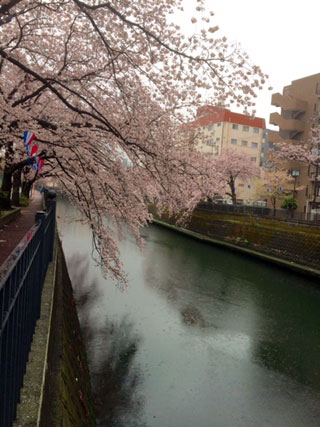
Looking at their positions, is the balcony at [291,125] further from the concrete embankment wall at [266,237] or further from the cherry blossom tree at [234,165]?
the concrete embankment wall at [266,237]

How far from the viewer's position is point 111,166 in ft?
24.7

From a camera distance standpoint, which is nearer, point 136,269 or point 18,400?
point 18,400

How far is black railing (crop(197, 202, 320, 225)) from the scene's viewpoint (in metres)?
21.9

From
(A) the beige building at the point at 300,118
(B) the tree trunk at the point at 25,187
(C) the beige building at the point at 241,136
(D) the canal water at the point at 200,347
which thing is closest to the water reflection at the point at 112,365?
(D) the canal water at the point at 200,347

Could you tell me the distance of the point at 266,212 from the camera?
2752 centimetres

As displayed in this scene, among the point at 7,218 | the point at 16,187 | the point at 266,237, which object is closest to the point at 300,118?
the point at 266,237

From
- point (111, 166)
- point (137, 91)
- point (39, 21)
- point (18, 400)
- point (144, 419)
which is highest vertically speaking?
point (39, 21)

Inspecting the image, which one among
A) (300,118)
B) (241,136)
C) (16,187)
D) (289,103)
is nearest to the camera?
(16,187)

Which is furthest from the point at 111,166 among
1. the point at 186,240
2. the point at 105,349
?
the point at 186,240

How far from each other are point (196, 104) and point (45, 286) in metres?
4.59

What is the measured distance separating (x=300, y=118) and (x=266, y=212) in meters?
17.8

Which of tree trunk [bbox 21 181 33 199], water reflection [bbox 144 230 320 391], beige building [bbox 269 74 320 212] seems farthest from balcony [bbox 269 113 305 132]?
tree trunk [bbox 21 181 33 199]

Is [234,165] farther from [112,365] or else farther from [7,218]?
[112,365]

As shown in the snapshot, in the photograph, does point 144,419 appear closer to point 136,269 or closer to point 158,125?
point 158,125
